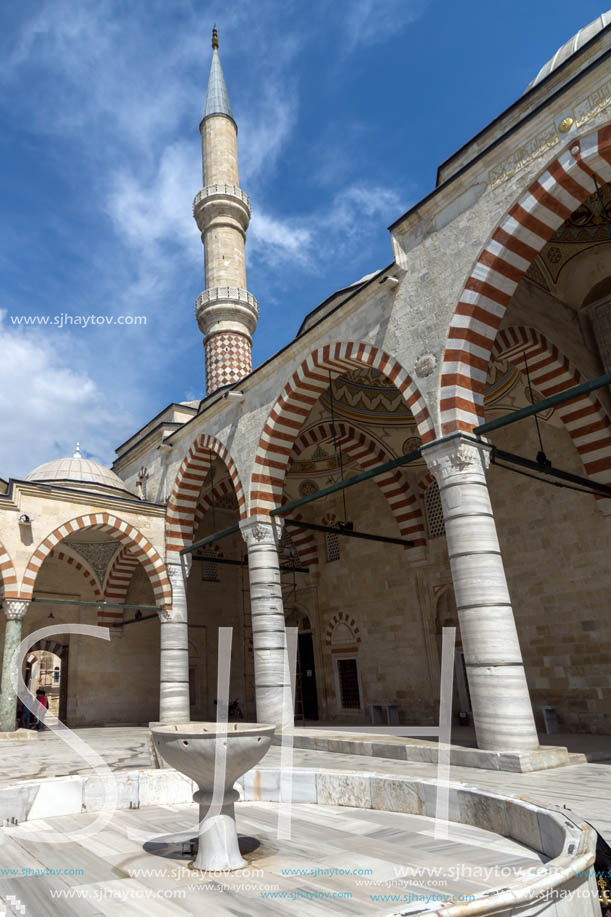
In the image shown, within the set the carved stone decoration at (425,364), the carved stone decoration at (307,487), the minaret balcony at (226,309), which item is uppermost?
the minaret balcony at (226,309)

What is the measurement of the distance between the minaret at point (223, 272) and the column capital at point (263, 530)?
660 centimetres

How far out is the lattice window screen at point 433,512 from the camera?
11.8 m

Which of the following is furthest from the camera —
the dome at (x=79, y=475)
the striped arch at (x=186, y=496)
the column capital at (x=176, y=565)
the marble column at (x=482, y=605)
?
the dome at (x=79, y=475)

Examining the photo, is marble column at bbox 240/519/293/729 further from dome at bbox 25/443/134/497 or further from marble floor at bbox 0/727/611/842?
dome at bbox 25/443/134/497

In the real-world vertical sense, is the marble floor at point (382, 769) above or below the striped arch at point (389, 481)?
below

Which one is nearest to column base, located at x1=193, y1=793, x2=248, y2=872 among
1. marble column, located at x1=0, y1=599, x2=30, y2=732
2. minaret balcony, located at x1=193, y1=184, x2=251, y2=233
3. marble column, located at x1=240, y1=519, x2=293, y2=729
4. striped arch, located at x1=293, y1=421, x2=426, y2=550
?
marble column, located at x1=240, y1=519, x2=293, y2=729

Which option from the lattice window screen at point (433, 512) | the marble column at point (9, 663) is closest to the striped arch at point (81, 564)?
the marble column at point (9, 663)

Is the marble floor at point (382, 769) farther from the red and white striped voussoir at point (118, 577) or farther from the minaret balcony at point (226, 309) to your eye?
the minaret balcony at point (226, 309)

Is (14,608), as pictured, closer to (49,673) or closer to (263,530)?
(263,530)

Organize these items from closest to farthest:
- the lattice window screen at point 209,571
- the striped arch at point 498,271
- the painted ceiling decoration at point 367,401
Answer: the striped arch at point 498,271
the painted ceiling decoration at point 367,401
the lattice window screen at point 209,571

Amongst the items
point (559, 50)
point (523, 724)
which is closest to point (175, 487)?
point (523, 724)

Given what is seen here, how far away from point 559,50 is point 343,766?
931 centimetres

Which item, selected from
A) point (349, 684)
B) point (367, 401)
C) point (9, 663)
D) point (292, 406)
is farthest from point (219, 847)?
point (349, 684)

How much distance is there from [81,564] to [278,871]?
13.0 meters
